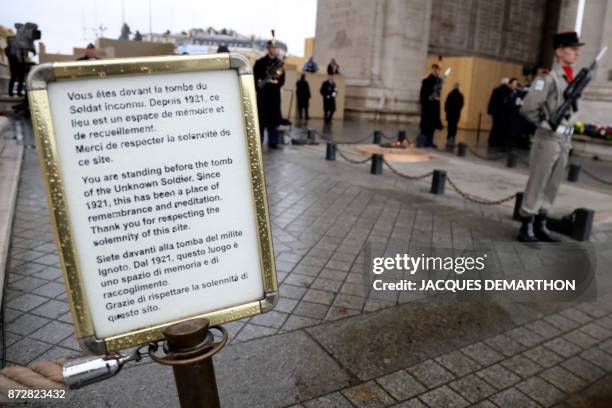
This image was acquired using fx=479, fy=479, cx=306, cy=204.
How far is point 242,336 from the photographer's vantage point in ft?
9.75

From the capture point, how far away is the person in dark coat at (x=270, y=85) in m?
10.2

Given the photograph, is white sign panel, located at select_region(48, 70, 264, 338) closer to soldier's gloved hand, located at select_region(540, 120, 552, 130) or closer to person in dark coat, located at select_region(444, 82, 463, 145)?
soldier's gloved hand, located at select_region(540, 120, 552, 130)

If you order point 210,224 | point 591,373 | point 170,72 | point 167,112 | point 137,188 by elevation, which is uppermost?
point 170,72

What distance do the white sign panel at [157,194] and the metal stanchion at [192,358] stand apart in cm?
10

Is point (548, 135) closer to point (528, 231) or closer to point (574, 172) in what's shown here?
point (528, 231)

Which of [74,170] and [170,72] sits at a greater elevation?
[170,72]

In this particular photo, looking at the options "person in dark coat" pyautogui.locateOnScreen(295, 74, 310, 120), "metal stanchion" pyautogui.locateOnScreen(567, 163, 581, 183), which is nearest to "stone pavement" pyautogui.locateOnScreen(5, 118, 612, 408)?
"metal stanchion" pyautogui.locateOnScreen(567, 163, 581, 183)

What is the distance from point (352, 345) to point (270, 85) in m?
8.40

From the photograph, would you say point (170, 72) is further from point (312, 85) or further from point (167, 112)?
point (312, 85)

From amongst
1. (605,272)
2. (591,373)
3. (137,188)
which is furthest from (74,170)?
(605,272)

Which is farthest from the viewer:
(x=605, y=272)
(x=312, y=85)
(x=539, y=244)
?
(x=312, y=85)

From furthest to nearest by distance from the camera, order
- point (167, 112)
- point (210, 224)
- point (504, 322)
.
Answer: point (504, 322) → point (210, 224) → point (167, 112)

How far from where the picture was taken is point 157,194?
4.86ft

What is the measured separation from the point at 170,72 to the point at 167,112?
0.12 meters
